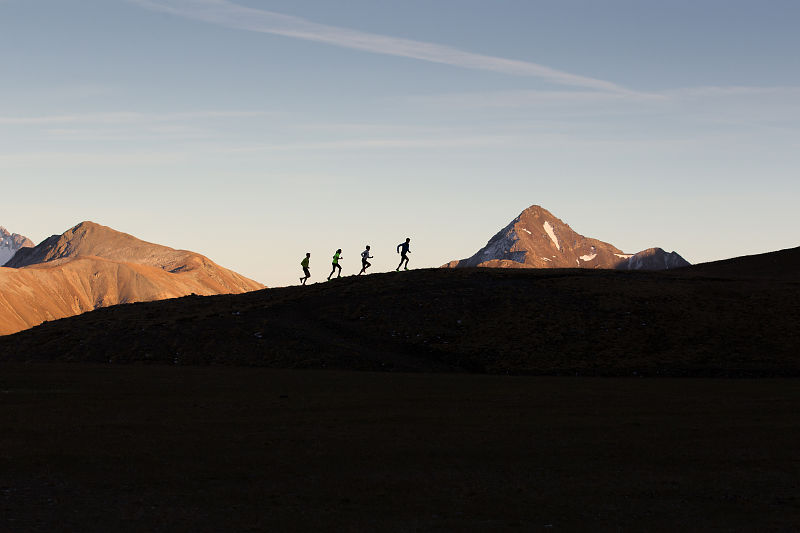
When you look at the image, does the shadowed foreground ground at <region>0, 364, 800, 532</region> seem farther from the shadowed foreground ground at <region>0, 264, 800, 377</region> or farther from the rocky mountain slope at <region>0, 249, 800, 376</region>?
the rocky mountain slope at <region>0, 249, 800, 376</region>

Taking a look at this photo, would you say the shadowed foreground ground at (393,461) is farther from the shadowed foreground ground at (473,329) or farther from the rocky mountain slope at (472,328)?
the rocky mountain slope at (472,328)

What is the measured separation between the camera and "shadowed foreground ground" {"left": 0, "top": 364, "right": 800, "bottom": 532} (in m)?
10.7

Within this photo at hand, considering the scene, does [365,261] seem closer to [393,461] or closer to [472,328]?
[472,328]

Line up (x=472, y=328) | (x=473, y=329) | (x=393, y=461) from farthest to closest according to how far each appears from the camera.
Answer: (x=472, y=328)
(x=473, y=329)
(x=393, y=461)

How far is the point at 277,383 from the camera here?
3012cm

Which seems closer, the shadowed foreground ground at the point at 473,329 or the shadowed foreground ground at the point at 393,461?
the shadowed foreground ground at the point at 393,461

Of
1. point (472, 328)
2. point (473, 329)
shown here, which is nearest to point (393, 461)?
point (473, 329)

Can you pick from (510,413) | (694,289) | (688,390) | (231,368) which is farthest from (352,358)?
(694,289)

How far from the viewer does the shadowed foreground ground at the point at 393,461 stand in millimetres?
10742

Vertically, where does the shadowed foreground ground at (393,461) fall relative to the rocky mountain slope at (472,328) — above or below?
below

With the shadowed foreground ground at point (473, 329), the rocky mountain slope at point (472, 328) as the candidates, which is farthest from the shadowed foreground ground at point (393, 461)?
the rocky mountain slope at point (472, 328)

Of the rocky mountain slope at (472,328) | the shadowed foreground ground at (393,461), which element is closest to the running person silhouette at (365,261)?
the rocky mountain slope at (472,328)

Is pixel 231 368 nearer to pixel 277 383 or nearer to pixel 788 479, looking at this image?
pixel 277 383

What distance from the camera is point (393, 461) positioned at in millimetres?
14523
